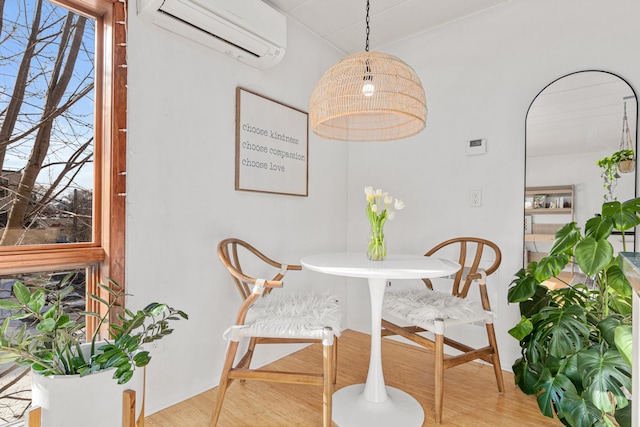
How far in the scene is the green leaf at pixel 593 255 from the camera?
1412 millimetres

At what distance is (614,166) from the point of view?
197 centimetres

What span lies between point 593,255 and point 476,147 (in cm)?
119

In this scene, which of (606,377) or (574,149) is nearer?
(606,377)

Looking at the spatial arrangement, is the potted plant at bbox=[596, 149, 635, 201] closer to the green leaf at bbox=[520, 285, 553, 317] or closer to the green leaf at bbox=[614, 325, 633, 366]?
the green leaf at bbox=[520, 285, 553, 317]

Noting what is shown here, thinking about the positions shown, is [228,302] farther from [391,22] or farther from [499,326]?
[391,22]

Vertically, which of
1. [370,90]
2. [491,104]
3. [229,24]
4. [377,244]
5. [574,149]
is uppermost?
[229,24]

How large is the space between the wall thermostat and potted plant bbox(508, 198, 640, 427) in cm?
88

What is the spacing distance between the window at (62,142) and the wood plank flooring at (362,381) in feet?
2.58

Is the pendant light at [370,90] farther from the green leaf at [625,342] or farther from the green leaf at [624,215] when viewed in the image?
the green leaf at [625,342]

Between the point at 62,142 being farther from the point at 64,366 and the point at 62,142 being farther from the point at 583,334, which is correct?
the point at 583,334

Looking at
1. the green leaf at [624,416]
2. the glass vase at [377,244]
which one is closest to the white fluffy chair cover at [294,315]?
the glass vase at [377,244]

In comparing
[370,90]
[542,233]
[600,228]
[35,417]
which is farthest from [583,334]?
[35,417]

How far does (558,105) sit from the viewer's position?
2143 millimetres

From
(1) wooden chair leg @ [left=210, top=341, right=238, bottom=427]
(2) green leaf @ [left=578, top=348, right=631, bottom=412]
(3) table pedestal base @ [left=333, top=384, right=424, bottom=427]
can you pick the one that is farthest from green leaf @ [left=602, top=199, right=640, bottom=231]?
(1) wooden chair leg @ [left=210, top=341, right=238, bottom=427]
